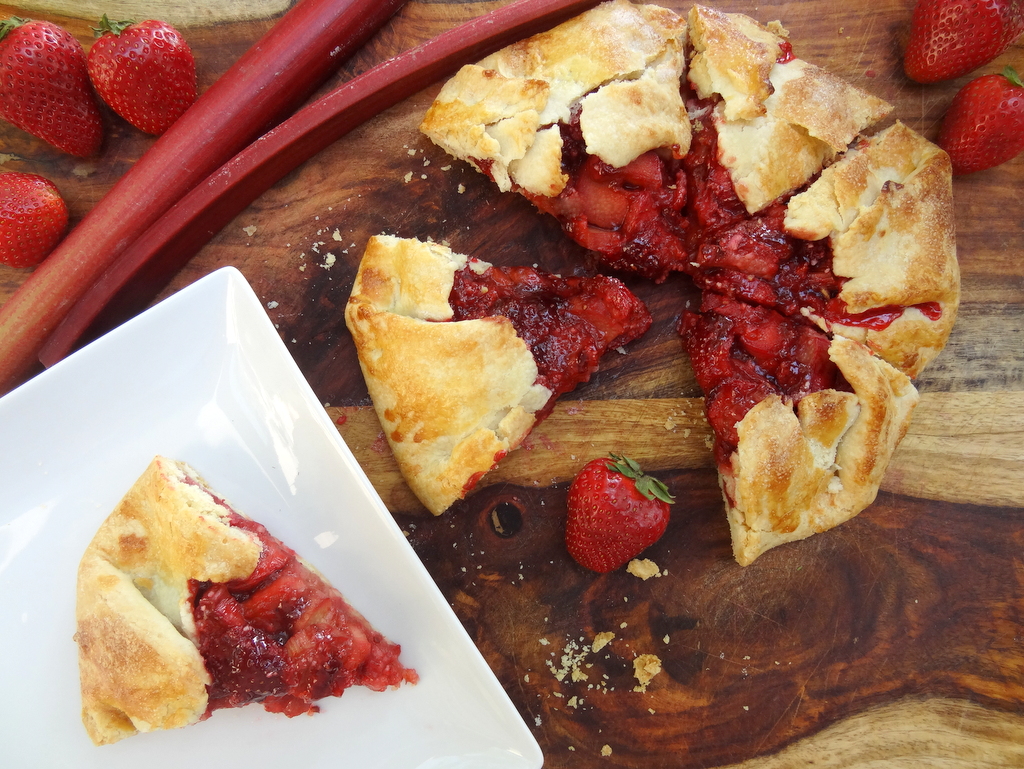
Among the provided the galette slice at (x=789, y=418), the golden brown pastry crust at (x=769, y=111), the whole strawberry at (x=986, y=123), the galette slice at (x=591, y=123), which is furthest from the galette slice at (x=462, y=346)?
the whole strawberry at (x=986, y=123)

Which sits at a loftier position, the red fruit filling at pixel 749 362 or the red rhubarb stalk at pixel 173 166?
the red rhubarb stalk at pixel 173 166

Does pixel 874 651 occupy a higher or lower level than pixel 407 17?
lower

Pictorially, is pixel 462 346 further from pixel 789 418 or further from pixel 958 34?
pixel 958 34

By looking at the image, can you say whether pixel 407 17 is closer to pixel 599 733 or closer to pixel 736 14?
pixel 736 14

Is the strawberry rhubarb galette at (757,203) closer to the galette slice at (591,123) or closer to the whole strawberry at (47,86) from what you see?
the galette slice at (591,123)

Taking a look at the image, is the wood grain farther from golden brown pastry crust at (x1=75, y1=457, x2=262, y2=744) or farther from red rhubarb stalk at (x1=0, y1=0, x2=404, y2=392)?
red rhubarb stalk at (x1=0, y1=0, x2=404, y2=392)

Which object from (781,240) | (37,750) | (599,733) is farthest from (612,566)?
(37,750)

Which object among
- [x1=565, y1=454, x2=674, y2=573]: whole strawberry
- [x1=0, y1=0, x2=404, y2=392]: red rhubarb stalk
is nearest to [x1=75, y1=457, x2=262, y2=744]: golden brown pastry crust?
[x1=0, y1=0, x2=404, y2=392]: red rhubarb stalk

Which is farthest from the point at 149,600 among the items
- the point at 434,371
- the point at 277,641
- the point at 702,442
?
the point at 702,442
